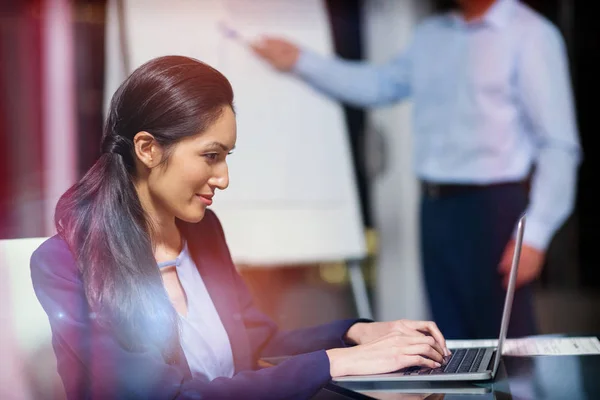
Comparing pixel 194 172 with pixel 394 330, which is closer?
pixel 194 172

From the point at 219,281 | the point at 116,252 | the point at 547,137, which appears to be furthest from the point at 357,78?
the point at 116,252

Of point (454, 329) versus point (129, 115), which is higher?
point (129, 115)

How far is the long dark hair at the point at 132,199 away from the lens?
3.51 ft

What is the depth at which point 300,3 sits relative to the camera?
2.85 meters

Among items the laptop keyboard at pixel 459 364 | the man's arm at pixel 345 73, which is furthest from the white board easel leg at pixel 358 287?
the laptop keyboard at pixel 459 364

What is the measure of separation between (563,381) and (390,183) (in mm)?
2062

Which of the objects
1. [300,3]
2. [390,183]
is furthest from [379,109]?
[300,3]

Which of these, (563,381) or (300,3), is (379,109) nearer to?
(300,3)

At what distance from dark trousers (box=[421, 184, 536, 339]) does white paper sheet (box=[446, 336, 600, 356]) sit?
0.95 metres

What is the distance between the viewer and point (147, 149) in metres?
1.11

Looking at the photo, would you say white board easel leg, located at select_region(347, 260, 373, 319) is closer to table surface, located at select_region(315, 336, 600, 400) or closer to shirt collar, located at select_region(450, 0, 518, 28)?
shirt collar, located at select_region(450, 0, 518, 28)

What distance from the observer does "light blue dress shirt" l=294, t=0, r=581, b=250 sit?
251cm

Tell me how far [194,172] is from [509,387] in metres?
0.55

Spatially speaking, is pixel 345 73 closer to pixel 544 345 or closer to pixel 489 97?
pixel 489 97
